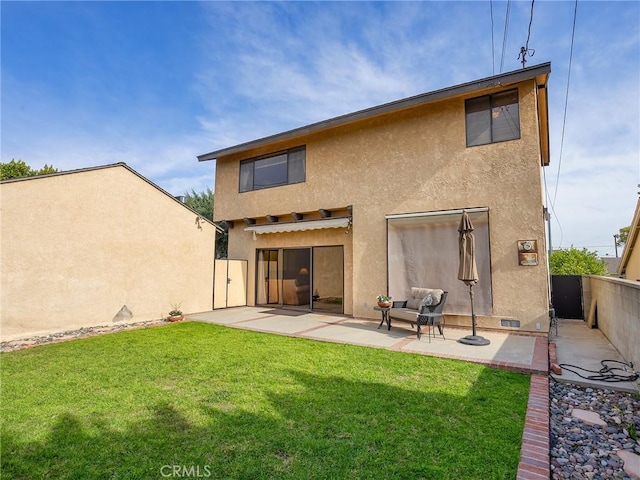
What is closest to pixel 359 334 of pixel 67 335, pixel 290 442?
pixel 290 442

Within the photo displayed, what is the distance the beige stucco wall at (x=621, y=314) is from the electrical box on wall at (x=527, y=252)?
2.41m

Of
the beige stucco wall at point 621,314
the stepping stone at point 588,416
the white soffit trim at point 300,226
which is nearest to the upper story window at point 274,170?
the white soffit trim at point 300,226

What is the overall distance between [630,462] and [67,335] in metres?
16.7

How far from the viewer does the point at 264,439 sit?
491cm

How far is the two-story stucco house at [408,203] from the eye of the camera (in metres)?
13.0

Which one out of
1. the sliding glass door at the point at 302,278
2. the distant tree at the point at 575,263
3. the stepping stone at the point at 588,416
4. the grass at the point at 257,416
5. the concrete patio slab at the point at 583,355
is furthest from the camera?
the distant tree at the point at 575,263

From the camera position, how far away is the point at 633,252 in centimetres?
1920

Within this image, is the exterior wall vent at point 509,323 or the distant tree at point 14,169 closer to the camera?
the exterior wall vent at point 509,323

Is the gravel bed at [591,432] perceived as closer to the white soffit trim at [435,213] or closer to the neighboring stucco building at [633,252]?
the white soffit trim at [435,213]

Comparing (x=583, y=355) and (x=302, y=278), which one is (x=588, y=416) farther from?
(x=302, y=278)

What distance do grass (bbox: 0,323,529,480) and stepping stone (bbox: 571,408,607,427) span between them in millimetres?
881

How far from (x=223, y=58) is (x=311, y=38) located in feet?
19.4

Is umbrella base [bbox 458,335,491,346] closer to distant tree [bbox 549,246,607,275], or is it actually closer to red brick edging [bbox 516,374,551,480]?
red brick edging [bbox 516,374,551,480]

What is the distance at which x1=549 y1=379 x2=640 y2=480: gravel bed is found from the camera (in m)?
4.46
